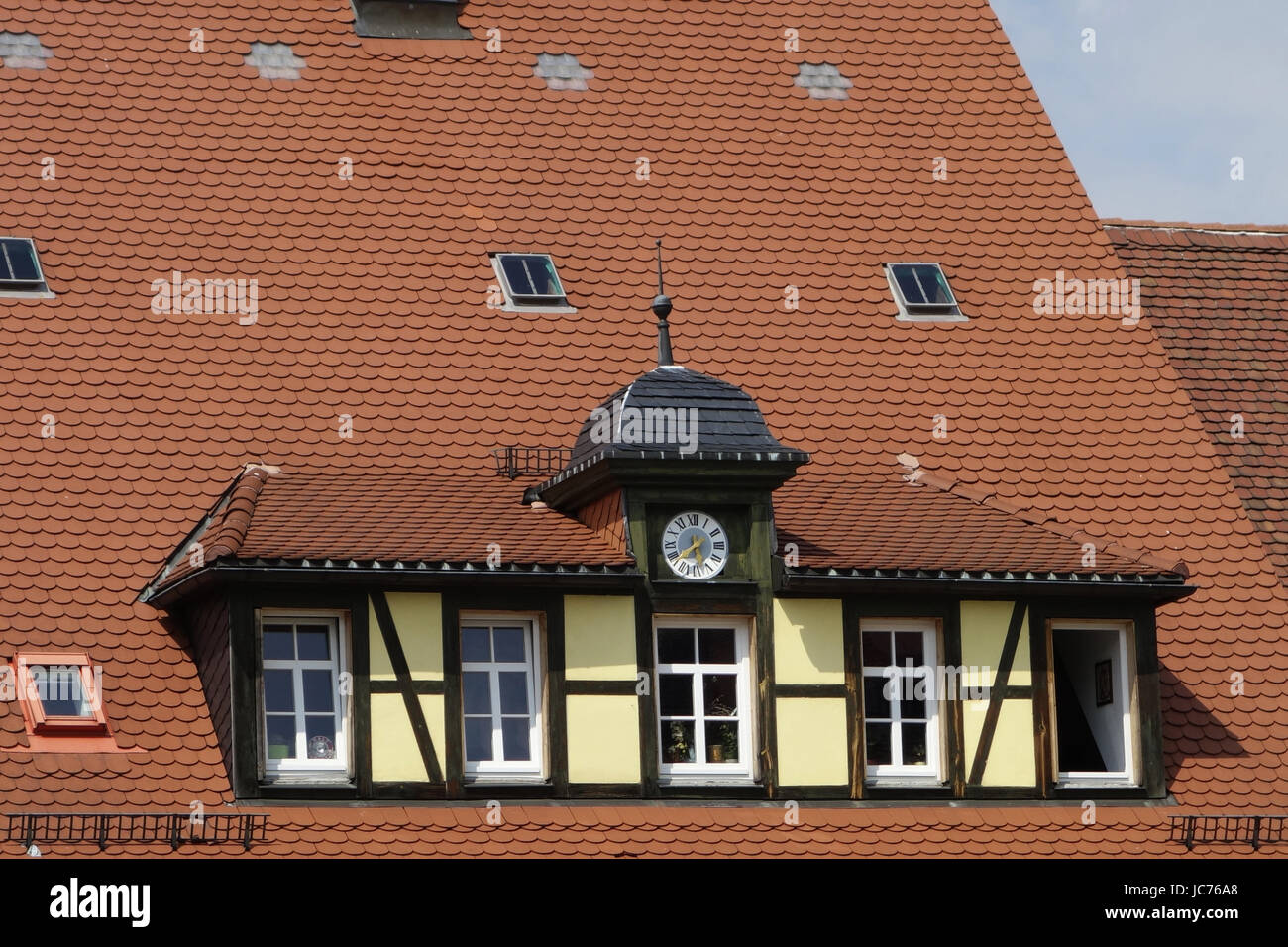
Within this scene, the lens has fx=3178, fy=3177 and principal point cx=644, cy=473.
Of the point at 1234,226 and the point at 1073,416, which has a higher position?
the point at 1234,226

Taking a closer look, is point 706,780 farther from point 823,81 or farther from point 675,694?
point 823,81

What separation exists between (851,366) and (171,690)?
6538mm

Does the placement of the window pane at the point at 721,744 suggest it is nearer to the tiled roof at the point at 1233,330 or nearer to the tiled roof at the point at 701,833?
the tiled roof at the point at 701,833

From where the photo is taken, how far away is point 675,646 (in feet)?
75.0

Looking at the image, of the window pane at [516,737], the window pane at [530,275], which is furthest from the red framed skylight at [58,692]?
the window pane at [530,275]

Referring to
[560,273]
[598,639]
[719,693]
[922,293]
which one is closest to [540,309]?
[560,273]

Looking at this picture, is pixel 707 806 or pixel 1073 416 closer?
pixel 707 806

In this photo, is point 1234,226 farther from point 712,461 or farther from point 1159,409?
point 712,461

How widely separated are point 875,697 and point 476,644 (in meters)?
2.95

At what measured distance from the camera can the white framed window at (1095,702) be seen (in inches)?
917

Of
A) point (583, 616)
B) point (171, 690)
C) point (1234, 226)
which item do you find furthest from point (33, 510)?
point (1234, 226)
